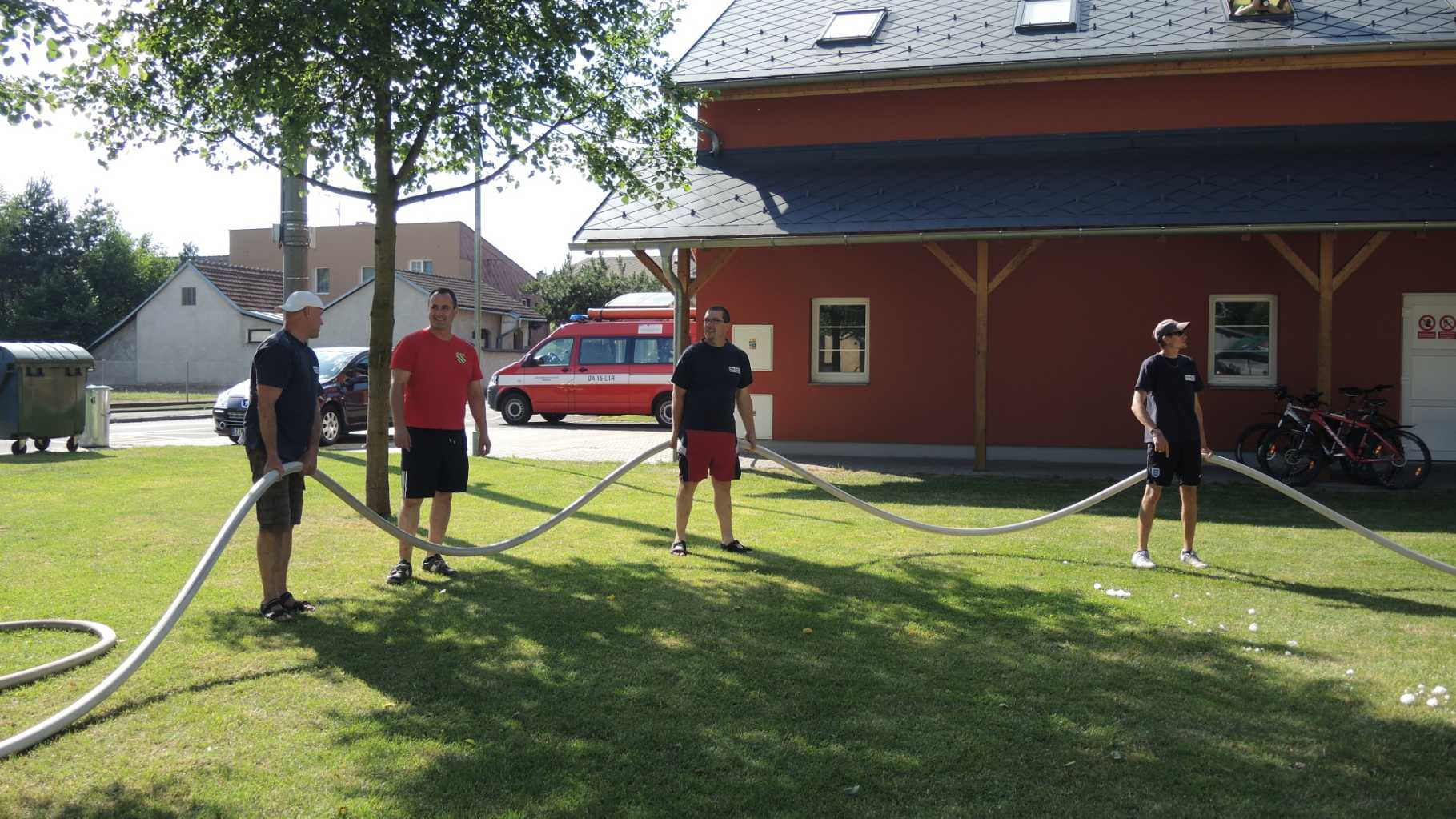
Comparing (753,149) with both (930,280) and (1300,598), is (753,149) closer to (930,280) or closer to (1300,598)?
(930,280)

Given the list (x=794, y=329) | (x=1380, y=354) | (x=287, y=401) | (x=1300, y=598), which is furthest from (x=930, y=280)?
(x=287, y=401)

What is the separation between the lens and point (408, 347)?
713cm

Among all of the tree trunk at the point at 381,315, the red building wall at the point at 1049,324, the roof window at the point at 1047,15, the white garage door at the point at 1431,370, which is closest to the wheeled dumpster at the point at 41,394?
the tree trunk at the point at 381,315

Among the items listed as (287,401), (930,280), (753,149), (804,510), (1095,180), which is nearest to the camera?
(287,401)

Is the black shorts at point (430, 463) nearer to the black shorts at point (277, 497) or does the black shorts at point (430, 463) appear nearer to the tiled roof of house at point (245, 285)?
the black shorts at point (277, 497)

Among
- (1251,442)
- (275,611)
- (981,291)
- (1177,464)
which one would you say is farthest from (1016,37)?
(275,611)

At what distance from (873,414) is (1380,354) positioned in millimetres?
6657

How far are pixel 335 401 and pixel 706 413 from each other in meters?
12.9

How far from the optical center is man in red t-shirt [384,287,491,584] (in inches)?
282

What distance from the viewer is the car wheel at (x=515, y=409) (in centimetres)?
2450

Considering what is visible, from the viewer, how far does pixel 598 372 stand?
23.6 meters

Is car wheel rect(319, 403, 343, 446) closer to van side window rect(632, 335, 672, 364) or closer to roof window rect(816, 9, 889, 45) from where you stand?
van side window rect(632, 335, 672, 364)

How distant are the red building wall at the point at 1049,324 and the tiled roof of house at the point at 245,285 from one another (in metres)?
34.4

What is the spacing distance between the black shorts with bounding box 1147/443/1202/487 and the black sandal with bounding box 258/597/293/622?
5.72 meters
